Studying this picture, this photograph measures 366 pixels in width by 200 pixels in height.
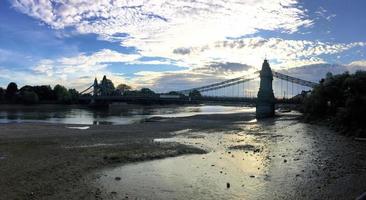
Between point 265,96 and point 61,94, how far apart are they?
3808 inches

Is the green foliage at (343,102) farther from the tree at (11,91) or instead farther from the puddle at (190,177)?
the tree at (11,91)

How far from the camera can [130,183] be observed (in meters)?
19.4

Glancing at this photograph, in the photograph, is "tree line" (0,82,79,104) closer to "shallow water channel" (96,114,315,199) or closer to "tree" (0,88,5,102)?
"tree" (0,88,5,102)

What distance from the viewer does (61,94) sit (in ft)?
578

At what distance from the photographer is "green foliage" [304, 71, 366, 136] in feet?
152

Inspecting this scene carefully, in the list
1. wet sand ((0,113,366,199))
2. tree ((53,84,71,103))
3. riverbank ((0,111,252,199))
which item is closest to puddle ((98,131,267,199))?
wet sand ((0,113,366,199))

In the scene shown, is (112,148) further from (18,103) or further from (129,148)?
(18,103)

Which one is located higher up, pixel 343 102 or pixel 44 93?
pixel 44 93

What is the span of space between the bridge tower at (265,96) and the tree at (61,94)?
287 feet

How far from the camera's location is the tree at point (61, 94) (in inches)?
6742

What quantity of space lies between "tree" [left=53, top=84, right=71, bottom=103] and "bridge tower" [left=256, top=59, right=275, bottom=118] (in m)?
87.5

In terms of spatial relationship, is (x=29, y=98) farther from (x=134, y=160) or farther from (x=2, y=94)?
(x=134, y=160)

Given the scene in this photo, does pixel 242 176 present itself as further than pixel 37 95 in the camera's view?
No

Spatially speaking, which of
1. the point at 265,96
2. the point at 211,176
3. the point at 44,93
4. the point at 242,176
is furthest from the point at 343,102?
the point at 44,93
